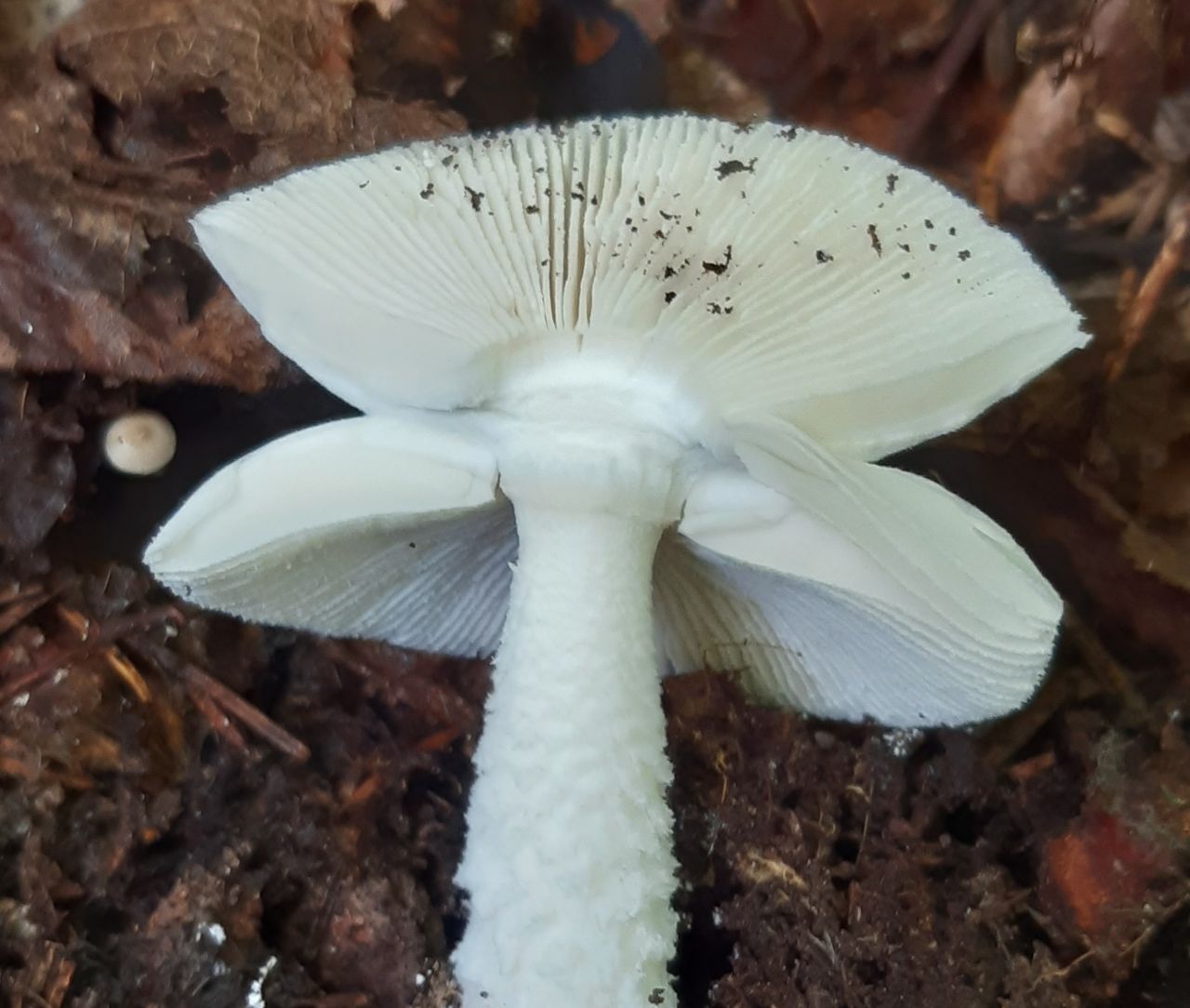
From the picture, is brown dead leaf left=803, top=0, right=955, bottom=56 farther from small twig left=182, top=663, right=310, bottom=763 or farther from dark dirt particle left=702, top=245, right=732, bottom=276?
small twig left=182, top=663, right=310, bottom=763

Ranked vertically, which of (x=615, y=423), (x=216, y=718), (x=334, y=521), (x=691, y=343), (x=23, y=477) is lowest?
(x=216, y=718)

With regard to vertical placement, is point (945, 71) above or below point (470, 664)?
above

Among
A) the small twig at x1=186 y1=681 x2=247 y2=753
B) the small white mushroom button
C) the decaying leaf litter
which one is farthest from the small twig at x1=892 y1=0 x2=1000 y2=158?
the small twig at x1=186 y1=681 x2=247 y2=753

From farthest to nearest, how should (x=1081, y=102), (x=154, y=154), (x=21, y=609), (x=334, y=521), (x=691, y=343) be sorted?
(x=1081, y=102), (x=154, y=154), (x=21, y=609), (x=334, y=521), (x=691, y=343)

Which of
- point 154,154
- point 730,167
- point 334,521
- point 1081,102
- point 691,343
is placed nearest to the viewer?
point 730,167

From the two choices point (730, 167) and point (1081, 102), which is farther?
point (1081, 102)

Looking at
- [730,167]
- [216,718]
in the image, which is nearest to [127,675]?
[216,718]

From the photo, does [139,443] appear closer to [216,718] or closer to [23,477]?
[23,477]
